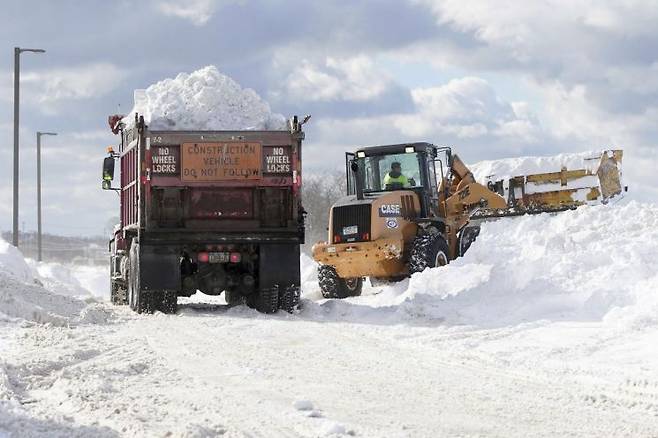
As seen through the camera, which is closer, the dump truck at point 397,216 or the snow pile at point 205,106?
the snow pile at point 205,106

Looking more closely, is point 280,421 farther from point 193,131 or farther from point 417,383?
point 193,131

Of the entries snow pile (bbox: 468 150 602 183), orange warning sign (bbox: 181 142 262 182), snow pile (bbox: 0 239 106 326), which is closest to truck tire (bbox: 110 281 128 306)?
snow pile (bbox: 0 239 106 326)

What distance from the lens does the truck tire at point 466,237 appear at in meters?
22.0

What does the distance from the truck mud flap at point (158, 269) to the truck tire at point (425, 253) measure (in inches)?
180

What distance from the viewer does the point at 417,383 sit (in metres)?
9.38

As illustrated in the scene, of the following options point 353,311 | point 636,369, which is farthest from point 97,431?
point 353,311

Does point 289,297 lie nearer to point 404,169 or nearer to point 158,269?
point 158,269

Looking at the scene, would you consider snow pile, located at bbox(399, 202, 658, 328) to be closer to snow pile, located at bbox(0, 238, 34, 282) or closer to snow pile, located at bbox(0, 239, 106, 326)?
snow pile, located at bbox(0, 239, 106, 326)

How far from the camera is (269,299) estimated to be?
17.8m

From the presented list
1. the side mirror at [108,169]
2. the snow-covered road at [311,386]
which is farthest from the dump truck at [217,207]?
the snow-covered road at [311,386]

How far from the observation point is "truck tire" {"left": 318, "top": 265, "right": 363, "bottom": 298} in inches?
834

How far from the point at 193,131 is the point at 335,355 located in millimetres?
7233

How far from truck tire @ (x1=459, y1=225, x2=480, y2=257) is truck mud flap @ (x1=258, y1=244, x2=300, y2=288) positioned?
17.2ft

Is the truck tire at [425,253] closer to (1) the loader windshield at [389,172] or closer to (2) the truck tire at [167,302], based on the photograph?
(1) the loader windshield at [389,172]
